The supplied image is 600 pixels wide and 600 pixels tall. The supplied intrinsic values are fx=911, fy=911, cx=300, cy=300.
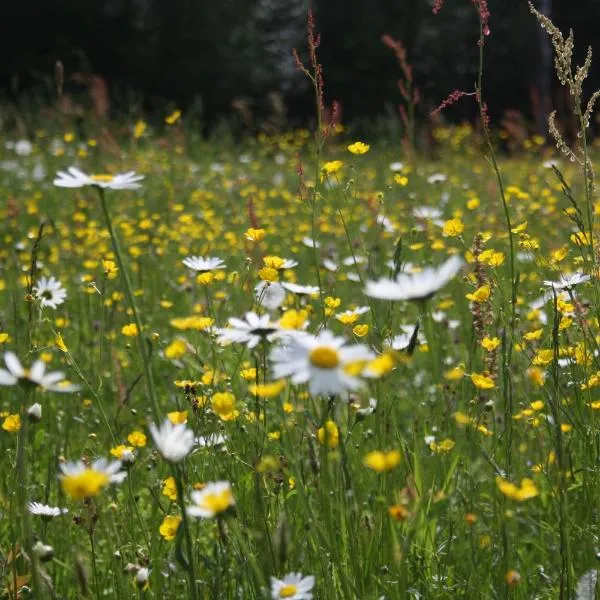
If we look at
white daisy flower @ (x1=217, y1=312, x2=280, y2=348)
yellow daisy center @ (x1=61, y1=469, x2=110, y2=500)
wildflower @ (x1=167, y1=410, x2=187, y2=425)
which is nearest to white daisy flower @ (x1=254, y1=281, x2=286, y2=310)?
wildflower @ (x1=167, y1=410, x2=187, y2=425)

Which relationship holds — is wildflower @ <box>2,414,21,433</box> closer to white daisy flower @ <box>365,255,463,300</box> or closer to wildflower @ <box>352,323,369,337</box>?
wildflower @ <box>352,323,369,337</box>

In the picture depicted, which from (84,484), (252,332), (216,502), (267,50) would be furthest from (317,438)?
(267,50)

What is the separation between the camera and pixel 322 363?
889 mm

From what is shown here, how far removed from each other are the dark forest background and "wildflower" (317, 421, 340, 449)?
11380 millimetres

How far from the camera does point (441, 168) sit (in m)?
6.38

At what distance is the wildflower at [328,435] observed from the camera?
102 cm

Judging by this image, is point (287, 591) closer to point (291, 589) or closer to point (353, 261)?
point (291, 589)

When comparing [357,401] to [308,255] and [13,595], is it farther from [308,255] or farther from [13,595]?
[308,255]

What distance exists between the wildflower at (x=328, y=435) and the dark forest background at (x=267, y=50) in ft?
37.3

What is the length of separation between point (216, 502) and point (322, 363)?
177 mm

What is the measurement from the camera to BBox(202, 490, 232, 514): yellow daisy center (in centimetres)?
91

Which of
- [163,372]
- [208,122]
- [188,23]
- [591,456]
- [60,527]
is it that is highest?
[591,456]

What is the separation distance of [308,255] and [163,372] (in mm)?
1391

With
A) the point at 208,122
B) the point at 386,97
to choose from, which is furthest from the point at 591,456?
the point at 386,97
